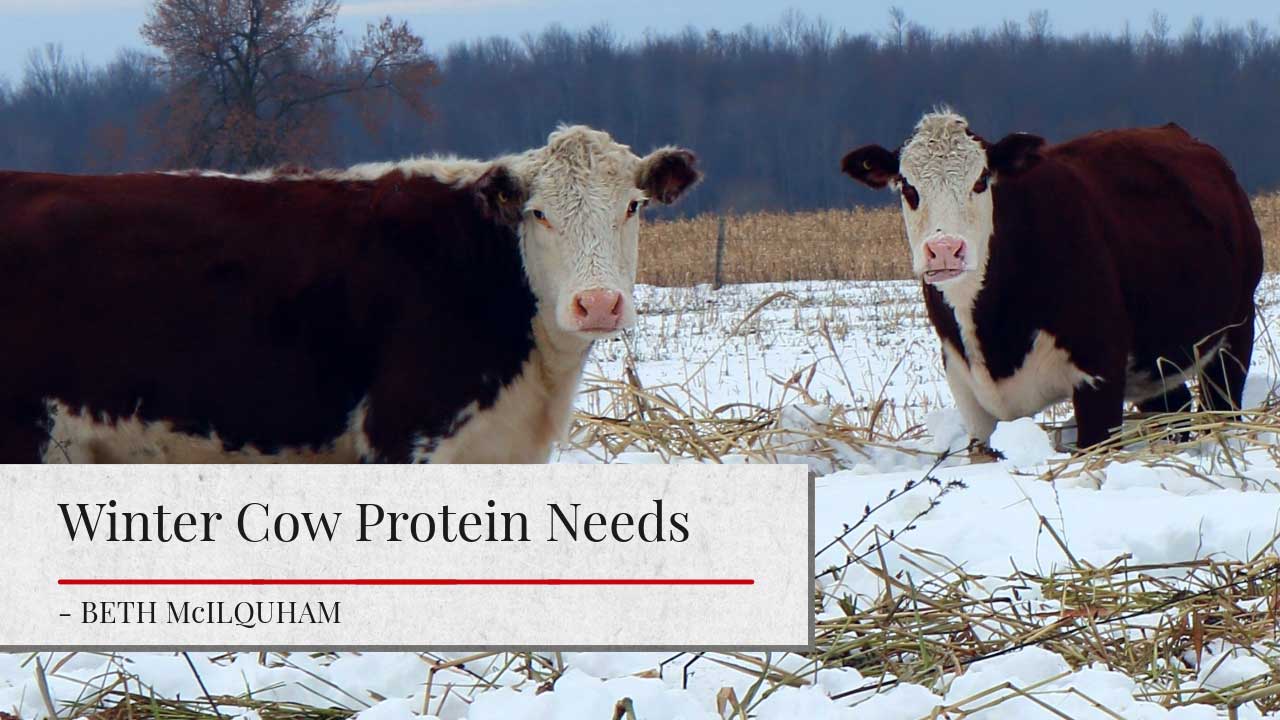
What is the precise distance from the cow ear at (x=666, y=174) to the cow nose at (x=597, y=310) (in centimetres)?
63

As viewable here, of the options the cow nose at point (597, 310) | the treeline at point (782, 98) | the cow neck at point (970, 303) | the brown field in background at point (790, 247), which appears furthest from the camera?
the treeline at point (782, 98)

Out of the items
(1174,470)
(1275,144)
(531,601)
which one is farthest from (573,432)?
(1275,144)

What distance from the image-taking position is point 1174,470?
4.91 metres

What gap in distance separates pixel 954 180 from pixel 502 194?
2.42 m

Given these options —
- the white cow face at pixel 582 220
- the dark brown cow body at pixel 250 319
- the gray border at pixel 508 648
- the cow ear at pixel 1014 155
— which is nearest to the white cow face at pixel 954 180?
the cow ear at pixel 1014 155

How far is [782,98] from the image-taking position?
89.2 m

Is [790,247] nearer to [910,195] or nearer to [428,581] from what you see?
[910,195]

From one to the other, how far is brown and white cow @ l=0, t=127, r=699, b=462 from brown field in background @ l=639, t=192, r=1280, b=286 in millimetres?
17810

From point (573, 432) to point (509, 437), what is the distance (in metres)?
1.67

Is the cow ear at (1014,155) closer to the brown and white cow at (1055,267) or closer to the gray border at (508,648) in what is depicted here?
the brown and white cow at (1055,267)

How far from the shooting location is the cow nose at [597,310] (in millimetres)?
4727

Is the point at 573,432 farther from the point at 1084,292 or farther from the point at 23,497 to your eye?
the point at 23,497

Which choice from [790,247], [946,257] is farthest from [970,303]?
[790,247]

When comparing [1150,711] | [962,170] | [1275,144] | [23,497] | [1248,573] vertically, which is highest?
[1275,144]
